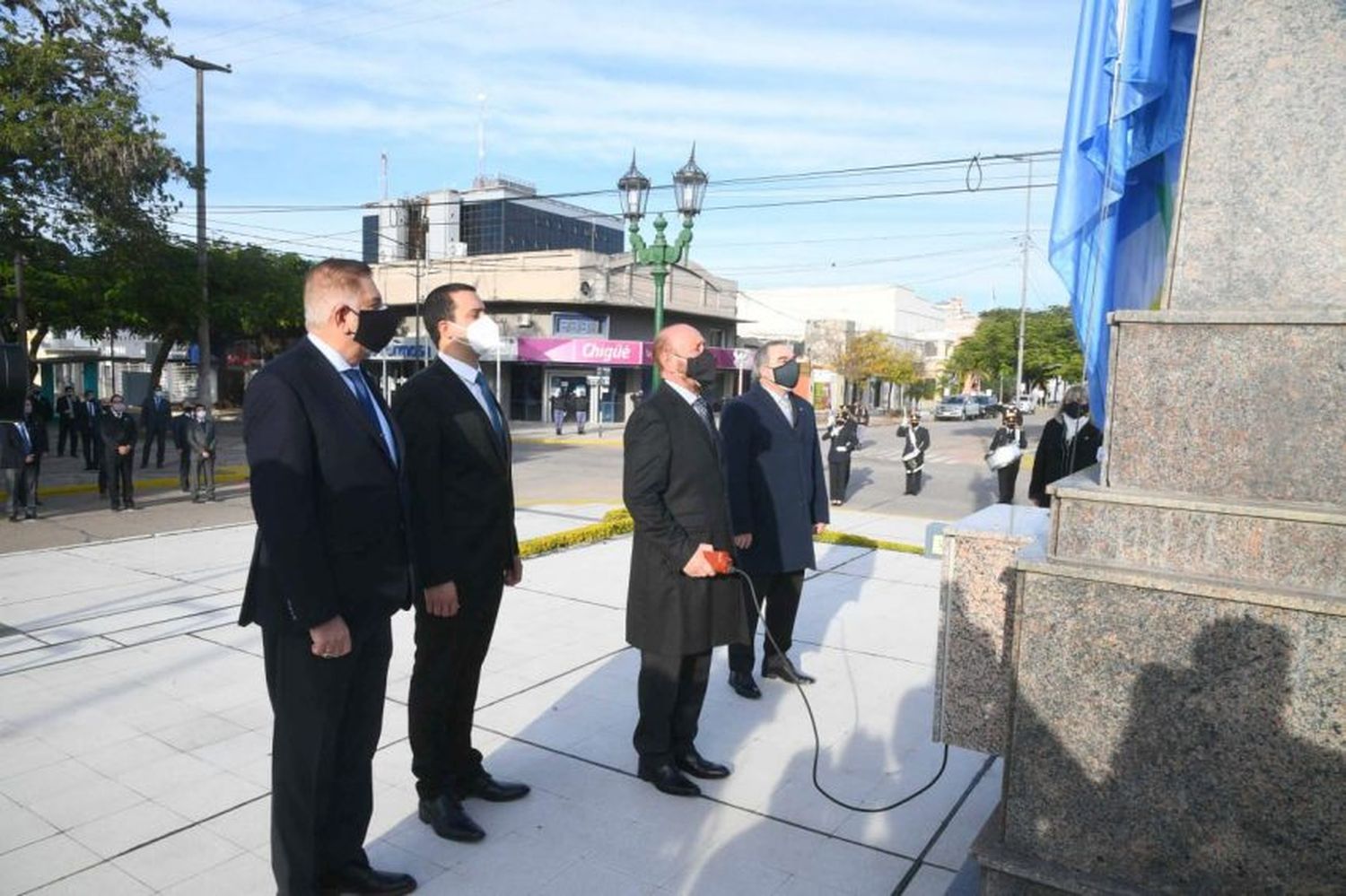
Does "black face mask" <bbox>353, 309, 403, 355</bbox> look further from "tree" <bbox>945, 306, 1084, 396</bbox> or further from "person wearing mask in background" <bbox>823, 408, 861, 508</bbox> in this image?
"tree" <bbox>945, 306, 1084, 396</bbox>

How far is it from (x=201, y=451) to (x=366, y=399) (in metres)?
12.2

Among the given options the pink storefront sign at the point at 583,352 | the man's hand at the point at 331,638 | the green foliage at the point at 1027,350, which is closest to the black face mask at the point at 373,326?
the man's hand at the point at 331,638

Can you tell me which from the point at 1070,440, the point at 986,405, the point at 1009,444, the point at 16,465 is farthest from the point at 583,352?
the point at 1070,440

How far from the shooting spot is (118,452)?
12969 mm

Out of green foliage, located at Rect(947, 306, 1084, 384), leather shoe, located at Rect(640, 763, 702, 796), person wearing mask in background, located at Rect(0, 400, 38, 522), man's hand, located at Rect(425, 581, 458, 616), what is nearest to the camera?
man's hand, located at Rect(425, 581, 458, 616)

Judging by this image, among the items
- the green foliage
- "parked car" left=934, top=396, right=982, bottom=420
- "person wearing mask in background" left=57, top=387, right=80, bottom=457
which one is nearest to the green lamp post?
"person wearing mask in background" left=57, top=387, right=80, bottom=457

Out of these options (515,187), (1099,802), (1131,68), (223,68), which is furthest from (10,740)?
(515,187)

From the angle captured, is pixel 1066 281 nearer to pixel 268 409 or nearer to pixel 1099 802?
pixel 1099 802

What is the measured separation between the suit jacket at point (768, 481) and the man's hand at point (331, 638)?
2798 mm

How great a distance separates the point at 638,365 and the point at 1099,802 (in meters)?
37.9

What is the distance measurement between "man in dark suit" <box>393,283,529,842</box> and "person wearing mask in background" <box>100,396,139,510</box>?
36.8ft

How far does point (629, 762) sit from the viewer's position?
431 centimetres

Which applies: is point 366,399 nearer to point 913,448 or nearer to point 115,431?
point 115,431

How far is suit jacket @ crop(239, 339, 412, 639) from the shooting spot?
107 inches
